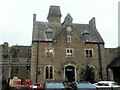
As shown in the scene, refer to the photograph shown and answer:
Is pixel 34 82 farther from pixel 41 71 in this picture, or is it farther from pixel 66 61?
pixel 66 61

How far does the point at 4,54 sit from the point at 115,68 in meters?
29.3

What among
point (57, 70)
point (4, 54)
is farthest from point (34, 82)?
point (4, 54)

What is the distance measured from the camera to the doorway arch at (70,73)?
27.3 meters

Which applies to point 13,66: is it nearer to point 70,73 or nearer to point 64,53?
point 64,53

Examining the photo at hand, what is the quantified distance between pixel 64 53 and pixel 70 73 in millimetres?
3763

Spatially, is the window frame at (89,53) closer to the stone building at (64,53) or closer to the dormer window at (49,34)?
the stone building at (64,53)

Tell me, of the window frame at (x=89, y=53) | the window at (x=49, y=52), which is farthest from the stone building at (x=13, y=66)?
the window frame at (x=89, y=53)

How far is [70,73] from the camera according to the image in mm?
27672

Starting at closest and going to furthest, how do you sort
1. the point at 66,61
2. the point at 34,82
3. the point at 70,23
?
1. the point at 34,82
2. the point at 66,61
3. the point at 70,23

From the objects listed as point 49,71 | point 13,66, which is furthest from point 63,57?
point 13,66

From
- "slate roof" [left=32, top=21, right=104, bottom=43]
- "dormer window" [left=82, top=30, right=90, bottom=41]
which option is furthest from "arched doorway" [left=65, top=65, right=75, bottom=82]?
"dormer window" [left=82, top=30, right=90, bottom=41]

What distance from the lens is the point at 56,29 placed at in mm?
30688

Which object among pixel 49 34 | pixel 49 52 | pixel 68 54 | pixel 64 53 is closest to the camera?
pixel 49 52

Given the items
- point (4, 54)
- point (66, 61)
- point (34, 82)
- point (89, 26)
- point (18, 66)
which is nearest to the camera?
point (34, 82)
